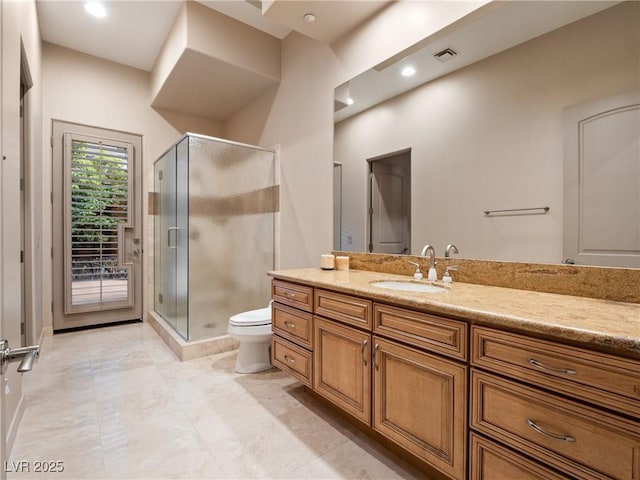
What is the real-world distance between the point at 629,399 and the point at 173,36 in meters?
3.88

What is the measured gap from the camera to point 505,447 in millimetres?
1004

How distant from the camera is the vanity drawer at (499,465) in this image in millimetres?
935

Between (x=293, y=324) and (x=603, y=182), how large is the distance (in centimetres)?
169

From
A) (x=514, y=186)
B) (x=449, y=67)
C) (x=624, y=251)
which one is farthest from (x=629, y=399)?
(x=449, y=67)

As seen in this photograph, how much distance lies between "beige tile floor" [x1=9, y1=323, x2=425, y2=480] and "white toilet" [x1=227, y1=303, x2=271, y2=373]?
92mm

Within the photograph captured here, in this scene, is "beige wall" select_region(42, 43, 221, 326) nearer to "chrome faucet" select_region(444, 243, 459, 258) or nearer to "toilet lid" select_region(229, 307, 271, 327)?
"toilet lid" select_region(229, 307, 271, 327)

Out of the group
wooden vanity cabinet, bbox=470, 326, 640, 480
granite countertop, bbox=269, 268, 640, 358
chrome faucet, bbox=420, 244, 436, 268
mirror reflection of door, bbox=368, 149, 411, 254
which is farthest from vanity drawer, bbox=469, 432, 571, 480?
mirror reflection of door, bbox=368, 149, 411, 254

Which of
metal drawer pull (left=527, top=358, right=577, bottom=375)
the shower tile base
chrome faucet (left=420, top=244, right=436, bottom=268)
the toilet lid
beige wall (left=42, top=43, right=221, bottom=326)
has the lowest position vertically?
the shower tile base

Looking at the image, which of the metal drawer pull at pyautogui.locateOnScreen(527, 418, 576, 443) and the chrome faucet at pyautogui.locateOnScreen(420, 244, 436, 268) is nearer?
the metal drawer pull at pyautogui.locateOnScreen(527, 418, 576, 443)

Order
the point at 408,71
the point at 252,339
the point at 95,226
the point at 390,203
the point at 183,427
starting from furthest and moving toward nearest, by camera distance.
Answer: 1. the point at 95,226
2. the point at 252,339
3. the point at 390,203
4. the point at 408,71
5. the point at 183,427

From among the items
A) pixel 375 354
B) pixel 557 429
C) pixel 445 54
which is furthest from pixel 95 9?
pixel 557 429

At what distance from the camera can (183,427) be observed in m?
1.76

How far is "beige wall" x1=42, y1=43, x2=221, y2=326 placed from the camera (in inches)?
130

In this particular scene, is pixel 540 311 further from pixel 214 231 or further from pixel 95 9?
pixel 95 9
